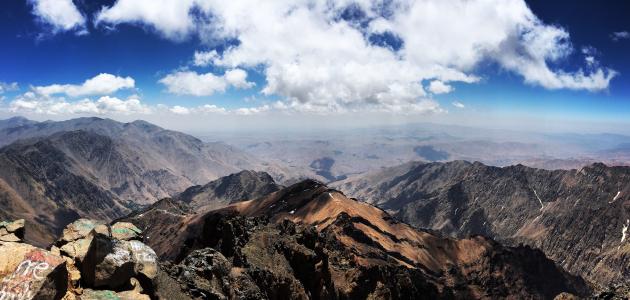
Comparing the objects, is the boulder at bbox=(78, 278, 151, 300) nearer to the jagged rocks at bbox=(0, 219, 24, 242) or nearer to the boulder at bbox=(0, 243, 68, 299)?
the boulder at bbox=(0, 243, 68, 299)

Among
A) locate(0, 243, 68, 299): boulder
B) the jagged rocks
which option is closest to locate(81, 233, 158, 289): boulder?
locate(0, 243, 68, 299): boulder

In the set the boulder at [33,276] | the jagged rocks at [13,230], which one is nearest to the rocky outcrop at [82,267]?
the boulder at [33,276]

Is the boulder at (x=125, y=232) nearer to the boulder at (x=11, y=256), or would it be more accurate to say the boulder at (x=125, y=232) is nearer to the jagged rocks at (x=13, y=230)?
the jagged rocks at (x=13, y=230)

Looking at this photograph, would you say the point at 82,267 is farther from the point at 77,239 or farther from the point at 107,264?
the point at 77,239

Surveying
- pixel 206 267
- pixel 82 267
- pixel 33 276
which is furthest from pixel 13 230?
pixel 206 267

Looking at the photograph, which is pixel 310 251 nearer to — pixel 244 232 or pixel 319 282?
pixel 319 282

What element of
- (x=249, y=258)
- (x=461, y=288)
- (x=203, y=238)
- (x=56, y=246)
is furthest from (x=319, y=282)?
(x=461, y=288)

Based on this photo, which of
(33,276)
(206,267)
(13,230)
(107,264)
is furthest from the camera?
(206,267)
